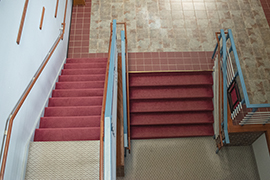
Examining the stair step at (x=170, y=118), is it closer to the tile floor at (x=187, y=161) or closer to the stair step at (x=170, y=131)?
the stair step at (x=170, y=131)

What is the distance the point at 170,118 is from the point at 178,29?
2.62 meters

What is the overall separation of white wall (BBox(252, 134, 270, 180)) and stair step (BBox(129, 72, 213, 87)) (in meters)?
1.64

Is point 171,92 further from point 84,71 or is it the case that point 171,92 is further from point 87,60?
point 87,60

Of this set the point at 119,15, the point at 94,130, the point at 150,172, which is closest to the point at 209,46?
the point at 119,15

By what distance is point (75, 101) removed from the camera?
15.6ft

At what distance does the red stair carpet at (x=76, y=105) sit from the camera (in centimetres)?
400

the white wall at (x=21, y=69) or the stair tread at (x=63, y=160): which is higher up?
the white wall at (x=21, y=69)

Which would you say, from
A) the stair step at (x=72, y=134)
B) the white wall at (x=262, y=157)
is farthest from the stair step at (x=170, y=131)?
the stair step at (x=72, y=134)

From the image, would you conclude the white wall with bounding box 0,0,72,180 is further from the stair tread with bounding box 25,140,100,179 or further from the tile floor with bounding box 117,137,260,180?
the tile floor with bounding box 117,137,260,180

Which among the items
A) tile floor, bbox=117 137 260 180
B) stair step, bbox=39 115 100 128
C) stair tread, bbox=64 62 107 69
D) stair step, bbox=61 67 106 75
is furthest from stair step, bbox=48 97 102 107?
tile floor, bbox=117 137 260 180

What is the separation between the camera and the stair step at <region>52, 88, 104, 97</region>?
4938 mm

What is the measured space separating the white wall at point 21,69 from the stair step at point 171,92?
6.43 ft

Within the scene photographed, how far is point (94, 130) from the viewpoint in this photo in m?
3.97

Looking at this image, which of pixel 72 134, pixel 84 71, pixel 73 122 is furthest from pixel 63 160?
pixel 84 71
